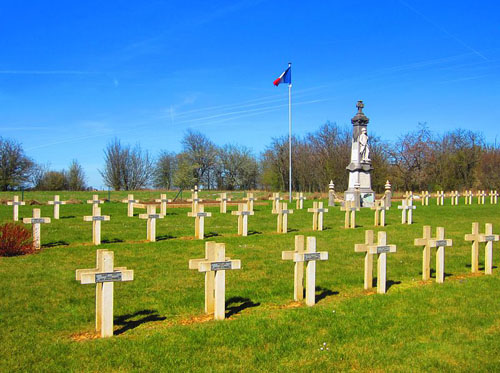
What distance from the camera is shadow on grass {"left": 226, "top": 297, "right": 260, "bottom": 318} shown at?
6845mm

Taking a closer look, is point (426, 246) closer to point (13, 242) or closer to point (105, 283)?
point (105, 283)

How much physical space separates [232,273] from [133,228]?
7.91 meters

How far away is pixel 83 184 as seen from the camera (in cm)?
5859

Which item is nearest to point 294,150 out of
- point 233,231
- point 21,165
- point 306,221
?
point 21,165

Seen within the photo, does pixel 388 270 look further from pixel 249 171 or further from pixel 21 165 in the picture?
pixel 249 171

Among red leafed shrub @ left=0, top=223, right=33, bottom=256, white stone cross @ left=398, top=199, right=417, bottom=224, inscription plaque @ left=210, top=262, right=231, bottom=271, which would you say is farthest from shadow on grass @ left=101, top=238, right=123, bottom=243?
white stone cross @ left=398, top=199, right=417, bottom=224

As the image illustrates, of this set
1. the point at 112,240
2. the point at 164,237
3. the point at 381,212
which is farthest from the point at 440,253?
the point at 381,212

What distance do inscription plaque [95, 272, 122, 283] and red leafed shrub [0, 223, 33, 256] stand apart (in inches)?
257

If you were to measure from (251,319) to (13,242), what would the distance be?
720 cm

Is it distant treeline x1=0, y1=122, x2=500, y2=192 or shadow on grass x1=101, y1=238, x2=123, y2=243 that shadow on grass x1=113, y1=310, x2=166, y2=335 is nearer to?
shadow on grass x1=101, y1=238, x2=123, y2=243

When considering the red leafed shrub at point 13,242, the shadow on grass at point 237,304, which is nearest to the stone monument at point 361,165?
the red leafed shrub at point 13,242

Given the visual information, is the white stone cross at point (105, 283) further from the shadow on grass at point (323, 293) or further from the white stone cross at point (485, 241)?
the white stone cross at point (485, 241)

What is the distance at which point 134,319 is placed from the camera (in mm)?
6395

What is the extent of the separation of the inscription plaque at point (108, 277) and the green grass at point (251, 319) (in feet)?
2.27
